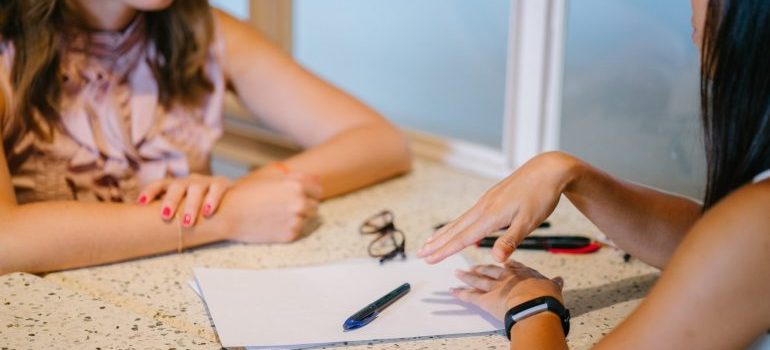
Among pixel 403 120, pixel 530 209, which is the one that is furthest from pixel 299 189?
pixel 403 120

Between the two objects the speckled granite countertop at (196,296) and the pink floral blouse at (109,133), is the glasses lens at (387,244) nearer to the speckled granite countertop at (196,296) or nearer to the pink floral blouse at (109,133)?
the speckled granite countertop at (196,296)

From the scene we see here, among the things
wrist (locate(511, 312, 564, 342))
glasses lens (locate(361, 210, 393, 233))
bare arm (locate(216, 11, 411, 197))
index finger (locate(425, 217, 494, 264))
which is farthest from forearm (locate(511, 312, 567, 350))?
bare arm (locate(216, 11, 411, 197))

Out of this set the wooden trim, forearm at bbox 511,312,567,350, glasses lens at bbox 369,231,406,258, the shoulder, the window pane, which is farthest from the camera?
the window pane

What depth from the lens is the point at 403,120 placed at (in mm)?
1921

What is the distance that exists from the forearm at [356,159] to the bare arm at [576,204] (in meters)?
0.48

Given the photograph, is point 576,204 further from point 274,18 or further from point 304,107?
point 274,18

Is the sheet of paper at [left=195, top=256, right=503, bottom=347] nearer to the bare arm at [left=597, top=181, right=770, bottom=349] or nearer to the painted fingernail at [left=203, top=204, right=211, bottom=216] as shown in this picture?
the painted fingernail at [left=203, top=204, right=211, bottom=216]

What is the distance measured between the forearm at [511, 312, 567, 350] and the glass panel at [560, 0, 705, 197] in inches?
19.5

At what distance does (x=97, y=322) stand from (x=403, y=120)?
0.99 meters

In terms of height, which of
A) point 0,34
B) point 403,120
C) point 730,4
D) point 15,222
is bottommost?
point 403,120

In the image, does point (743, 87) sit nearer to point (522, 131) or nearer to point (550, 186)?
point (550, 186)

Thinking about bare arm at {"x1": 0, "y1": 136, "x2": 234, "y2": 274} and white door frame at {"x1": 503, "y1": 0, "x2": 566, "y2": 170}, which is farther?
white door frame at {"x1": 503, "y1": 0, "x2": 566, "y2": 170}

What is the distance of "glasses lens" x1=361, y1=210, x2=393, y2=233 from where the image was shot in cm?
136

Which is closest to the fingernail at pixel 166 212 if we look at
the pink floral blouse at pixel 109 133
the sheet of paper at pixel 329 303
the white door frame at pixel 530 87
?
the sheet of paper at pixel 329 303
